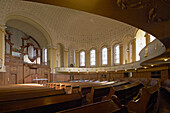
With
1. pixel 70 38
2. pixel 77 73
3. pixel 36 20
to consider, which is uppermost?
pixel 36 20

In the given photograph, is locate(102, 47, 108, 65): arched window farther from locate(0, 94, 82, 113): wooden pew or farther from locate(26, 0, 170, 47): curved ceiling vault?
locate(0, 94, 82, 113): wooden pew

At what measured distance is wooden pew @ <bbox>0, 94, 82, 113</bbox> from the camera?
224 centimetres

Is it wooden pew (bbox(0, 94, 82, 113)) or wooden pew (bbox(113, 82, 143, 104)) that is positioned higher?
wooden pew (bbox(0, 94, 82, 113))

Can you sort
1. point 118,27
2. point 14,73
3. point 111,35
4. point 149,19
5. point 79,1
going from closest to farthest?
1. point 79,1
2. point 149,19
3. point 14,73
4. point 118,27
5. point 111,35

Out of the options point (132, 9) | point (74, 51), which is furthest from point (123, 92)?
point (74, 51)

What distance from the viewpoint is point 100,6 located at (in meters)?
2.50

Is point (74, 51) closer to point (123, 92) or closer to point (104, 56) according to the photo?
point (104, 56)

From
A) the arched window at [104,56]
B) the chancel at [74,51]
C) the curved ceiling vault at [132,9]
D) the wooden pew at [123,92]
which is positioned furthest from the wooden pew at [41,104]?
the arched window at [104,56]

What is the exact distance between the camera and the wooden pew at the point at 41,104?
7.34 ft

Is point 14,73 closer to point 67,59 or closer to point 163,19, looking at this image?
point 67,59

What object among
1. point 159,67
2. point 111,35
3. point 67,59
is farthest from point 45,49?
point 159,67

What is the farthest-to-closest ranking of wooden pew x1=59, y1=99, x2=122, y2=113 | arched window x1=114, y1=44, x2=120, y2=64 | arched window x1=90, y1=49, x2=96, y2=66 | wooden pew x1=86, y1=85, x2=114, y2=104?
arched window x1=90, y1=49, x2=96, y2=66, arched window x1=114, y1=44, x2=120, y2=64, wooden pew x1=86, y1=85, x2=114, y2=104, wooden pew x1=59, y1=99, x2=122, y2=113

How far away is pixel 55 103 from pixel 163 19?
3.35 meters

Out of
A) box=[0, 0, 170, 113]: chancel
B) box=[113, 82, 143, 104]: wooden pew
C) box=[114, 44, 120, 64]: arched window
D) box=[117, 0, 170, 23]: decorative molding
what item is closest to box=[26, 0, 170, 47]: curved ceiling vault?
box=[117, 0, 170, 23]: decorative molding
